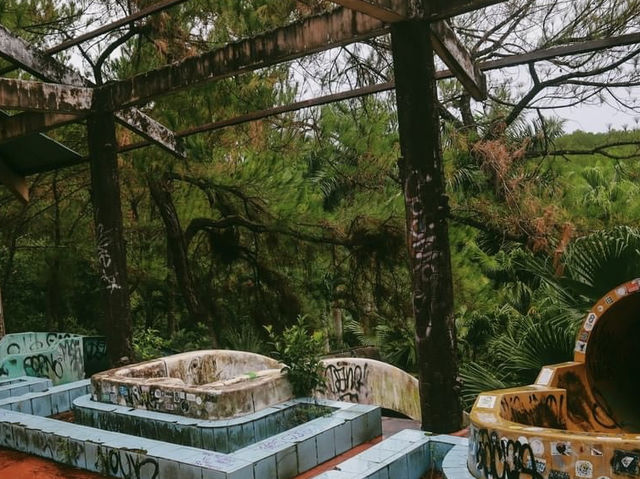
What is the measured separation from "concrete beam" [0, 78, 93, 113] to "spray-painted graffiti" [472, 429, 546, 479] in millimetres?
6248

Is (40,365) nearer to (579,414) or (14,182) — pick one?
(14,182)

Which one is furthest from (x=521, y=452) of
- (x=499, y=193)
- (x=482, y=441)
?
(x=499, y=193)

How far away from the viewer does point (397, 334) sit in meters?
9.52

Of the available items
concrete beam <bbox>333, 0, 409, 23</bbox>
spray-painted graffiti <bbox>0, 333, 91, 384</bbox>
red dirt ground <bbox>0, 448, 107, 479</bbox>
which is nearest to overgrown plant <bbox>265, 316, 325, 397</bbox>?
red dirt ground <bbox>0, 448, 107, 479</bbox>

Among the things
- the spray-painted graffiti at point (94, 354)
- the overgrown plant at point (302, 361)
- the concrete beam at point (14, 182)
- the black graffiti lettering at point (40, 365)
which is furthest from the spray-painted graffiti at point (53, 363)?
the overgrown plant at point (302, 361)

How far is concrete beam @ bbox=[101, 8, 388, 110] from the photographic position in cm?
571

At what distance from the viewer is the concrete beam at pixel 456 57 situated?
5457 mm

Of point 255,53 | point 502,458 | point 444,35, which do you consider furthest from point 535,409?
point 255,53

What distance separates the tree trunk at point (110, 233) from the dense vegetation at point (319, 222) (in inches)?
31.5

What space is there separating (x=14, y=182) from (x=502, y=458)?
10.3 meters

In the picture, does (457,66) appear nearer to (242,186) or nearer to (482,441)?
(482,441)

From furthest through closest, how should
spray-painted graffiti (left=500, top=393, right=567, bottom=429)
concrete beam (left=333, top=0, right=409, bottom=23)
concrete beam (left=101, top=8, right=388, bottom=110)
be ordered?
concrete beam (left=101, top=8, right=388, bottom=110) → concrete beam (left=333, top=0, right=409, bottom=23) → spray-painted graffiti (left=500, top=393, right=567, bottom=429)

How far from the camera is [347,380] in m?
7.65

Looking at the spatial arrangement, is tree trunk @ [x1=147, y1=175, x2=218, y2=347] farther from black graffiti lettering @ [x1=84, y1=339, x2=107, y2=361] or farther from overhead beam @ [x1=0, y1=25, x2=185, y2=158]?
overhead beam @ [x1=0, y1=25, x2=185, y2=158]
